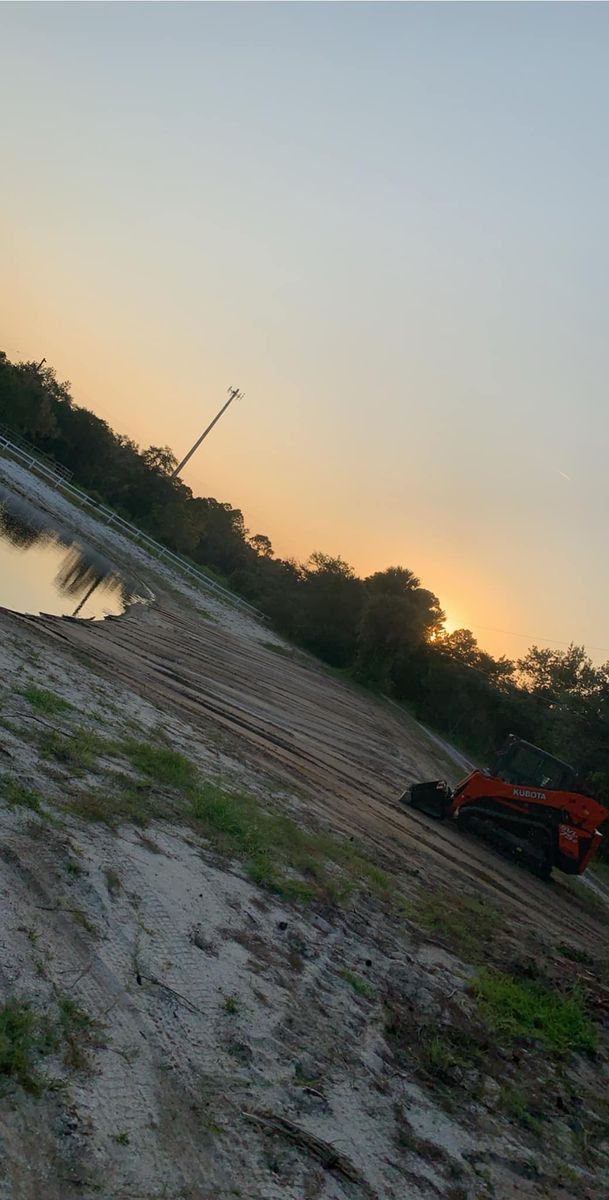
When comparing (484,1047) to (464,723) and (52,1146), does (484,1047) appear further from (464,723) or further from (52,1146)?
(464,723)

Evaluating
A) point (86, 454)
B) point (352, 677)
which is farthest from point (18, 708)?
point (86, 454)

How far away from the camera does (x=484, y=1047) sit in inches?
254

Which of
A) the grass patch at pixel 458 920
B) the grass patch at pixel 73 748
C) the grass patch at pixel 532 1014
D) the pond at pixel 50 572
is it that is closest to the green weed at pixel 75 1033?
the grass patch at pixel 73 748

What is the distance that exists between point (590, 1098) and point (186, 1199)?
425 cm

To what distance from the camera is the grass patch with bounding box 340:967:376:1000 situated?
6.27 m

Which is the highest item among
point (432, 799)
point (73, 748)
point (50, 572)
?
point (432, 799)

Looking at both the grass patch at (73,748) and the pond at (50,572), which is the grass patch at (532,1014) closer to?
the grass patch at (73,748)

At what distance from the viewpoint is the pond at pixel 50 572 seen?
774 inches

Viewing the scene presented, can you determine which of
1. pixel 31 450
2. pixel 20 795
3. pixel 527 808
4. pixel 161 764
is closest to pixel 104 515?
pixel 31 450

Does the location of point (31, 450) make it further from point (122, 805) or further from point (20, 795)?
point (20, 795)

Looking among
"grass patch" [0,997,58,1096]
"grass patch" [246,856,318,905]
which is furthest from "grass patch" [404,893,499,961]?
"grass patch" [0,997,58,1096]

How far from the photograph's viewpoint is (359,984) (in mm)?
6340

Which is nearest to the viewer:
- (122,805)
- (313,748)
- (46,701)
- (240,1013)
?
(240,1013)

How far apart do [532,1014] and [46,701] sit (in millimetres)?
6105
